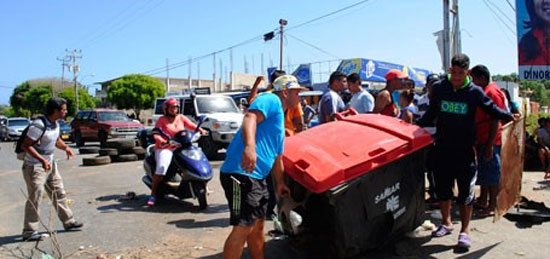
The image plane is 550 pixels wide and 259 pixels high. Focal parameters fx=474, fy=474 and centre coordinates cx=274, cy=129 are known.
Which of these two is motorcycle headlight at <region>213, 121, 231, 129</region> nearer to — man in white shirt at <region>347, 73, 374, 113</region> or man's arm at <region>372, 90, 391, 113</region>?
man in white shirt at <region>347, 73, 374, 113</region>

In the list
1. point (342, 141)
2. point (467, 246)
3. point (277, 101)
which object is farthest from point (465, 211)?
point (277, 101)

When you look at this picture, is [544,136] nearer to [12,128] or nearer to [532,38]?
[532,38]

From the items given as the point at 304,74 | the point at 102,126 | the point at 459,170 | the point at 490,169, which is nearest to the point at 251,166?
the point at 459,170

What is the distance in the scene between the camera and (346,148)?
151 inches

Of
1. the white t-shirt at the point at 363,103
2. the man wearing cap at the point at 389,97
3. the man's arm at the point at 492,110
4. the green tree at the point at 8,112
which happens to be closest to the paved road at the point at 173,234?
the man's arm at the point at 492,110

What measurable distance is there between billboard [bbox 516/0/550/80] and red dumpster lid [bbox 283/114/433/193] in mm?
8242

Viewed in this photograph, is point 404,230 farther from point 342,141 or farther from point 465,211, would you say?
point 342,141

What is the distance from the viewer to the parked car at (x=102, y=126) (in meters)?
19.9

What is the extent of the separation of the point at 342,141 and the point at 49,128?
135 inches

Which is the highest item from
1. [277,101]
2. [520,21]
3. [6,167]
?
[520,21]

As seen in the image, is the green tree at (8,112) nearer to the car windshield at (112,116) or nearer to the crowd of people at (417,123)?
the car windshield at (112,116)

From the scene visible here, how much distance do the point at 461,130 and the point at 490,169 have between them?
3.94 ft

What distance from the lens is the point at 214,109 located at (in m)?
13.9

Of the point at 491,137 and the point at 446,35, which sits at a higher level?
the point at 446,35
